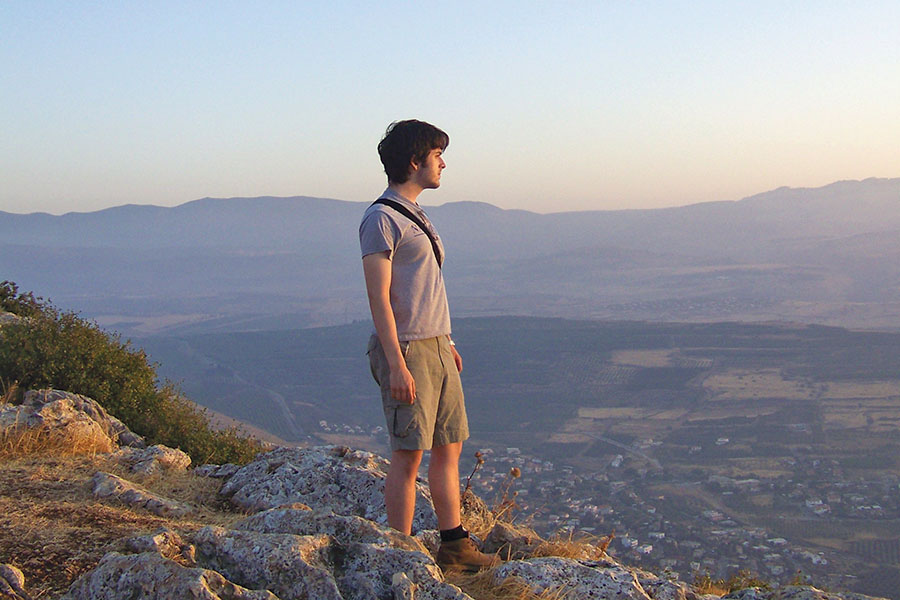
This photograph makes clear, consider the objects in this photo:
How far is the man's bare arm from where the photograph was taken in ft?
13.1

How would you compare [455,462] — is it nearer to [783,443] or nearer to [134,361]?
[134,361]

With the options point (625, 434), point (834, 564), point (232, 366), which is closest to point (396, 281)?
point (834, 564)

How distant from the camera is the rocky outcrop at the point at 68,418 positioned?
656cm

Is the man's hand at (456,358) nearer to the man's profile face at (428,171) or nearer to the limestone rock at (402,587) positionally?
the man's profile face at (428,171)

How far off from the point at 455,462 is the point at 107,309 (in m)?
149

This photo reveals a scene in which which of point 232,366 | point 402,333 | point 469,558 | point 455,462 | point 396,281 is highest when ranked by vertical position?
point 396,281

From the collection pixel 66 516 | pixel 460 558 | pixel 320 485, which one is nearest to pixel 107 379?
pixel 320 485

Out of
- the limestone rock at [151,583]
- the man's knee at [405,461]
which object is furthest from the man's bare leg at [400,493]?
the limestone rock at [151,583]

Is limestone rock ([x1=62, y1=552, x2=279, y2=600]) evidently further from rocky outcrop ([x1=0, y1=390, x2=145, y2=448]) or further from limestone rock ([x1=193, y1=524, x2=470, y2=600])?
rocky outcrop ([x1=0, y1=390, x2=145, y2=448])

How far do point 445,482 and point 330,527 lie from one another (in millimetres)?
717

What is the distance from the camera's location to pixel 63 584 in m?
3.42

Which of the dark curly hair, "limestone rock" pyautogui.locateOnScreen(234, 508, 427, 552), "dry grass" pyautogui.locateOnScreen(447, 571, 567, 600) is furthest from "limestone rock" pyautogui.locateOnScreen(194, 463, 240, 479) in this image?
the dark curly hair

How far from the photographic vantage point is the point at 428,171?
4270mm

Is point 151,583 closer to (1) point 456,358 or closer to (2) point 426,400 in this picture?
(2) point 426,400
